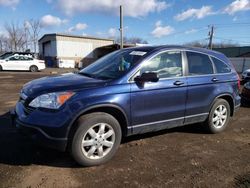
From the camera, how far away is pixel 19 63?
1019 inches

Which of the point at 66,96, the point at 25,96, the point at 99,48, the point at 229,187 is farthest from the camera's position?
the point at 99,48

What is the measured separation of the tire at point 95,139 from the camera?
405cm

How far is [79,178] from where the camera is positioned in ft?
12.7

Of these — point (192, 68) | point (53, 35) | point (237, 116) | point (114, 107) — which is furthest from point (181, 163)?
point (53, 35)

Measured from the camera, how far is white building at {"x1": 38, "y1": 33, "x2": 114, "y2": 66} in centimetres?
4678

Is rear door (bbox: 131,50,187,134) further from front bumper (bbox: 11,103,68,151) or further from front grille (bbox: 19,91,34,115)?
front grille (bbox: 19,91,34,115)

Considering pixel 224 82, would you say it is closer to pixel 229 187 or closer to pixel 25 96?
pixel 229 187

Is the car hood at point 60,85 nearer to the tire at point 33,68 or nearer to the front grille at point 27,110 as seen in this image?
the front grille at point 27,110

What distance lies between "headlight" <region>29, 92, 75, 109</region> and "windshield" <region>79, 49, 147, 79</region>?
87 cm

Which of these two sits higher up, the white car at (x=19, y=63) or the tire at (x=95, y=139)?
the white car at (x=19, y=63)

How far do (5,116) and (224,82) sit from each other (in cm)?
502

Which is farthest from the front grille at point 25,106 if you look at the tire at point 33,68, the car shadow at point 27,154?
the tire at point 33,68

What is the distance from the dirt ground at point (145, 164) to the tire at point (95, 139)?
0.47 feet

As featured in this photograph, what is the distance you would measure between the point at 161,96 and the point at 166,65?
0.62m
